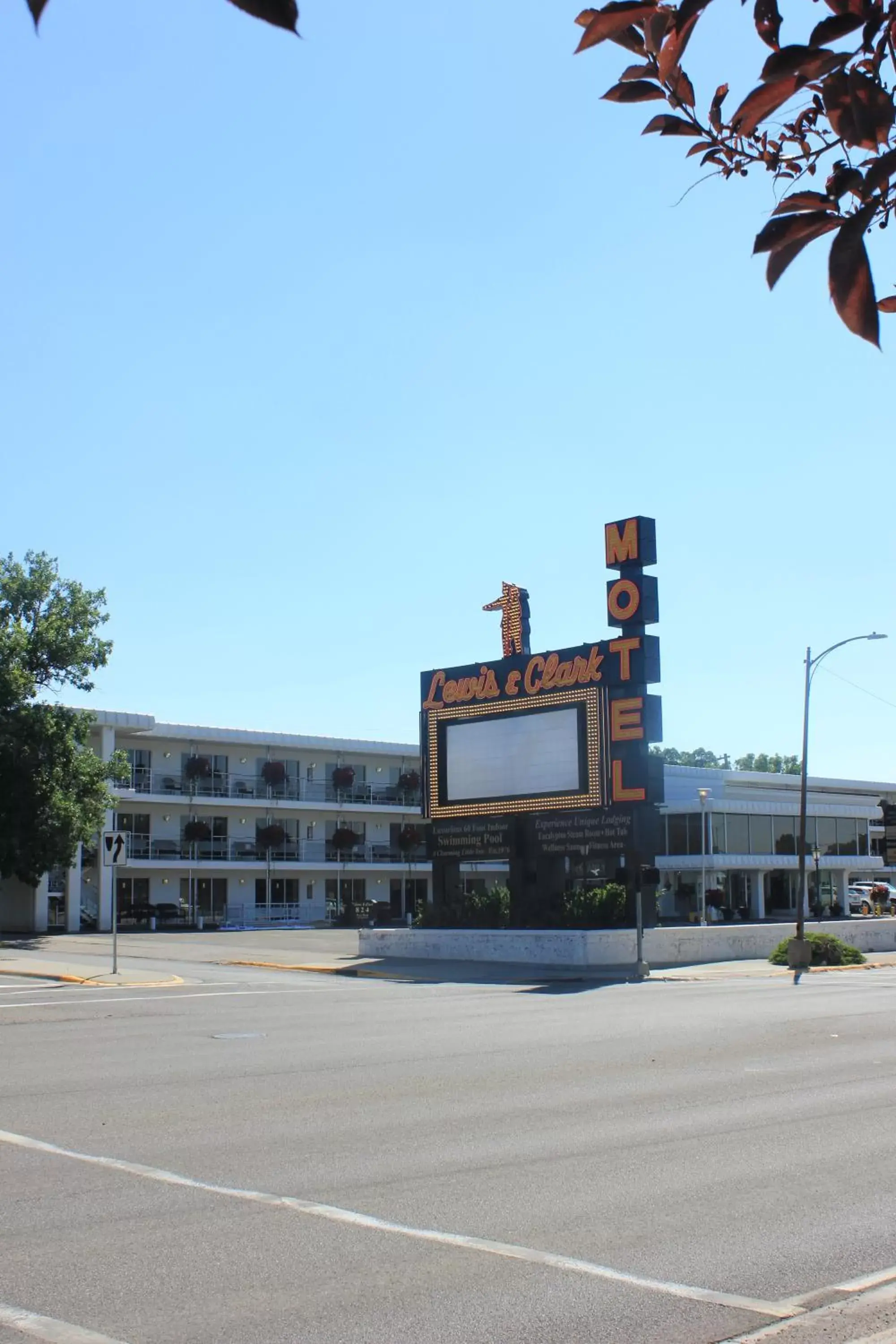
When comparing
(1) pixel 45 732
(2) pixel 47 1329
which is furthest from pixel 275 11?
(1) pixel 45 732

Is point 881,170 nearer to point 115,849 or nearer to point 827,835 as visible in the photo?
point 115,849

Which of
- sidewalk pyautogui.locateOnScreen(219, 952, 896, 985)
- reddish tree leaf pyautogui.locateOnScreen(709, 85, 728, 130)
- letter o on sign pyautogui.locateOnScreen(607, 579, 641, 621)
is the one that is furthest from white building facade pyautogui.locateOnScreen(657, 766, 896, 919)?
reddish tree leaf pyautogui.locateOnScreen(709, 85, 728, 130)

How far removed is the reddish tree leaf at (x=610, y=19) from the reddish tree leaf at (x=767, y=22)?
0.76 ft

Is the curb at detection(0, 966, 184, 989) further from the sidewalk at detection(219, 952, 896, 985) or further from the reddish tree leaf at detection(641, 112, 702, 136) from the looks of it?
the reddish tree leaf at detection(641, 112, 702, 136)

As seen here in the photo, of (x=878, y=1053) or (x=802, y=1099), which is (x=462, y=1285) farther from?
(x=878, y=1053)

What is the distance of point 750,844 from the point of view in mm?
65375

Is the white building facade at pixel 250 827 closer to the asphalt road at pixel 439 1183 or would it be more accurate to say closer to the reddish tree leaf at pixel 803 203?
the asphalt road at pixel 439 1183

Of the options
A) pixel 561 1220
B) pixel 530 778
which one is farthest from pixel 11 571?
pixel 561 1220

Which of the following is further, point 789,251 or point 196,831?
point 196,831

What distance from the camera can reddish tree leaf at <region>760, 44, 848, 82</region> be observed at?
277 centimetres

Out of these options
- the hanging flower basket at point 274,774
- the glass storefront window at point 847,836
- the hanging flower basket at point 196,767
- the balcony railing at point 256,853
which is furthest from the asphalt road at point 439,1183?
the glass storefront window at point 847,836

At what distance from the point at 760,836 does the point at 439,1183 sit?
5915cm

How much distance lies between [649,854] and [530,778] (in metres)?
4.44

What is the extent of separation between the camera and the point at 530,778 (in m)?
38.8
